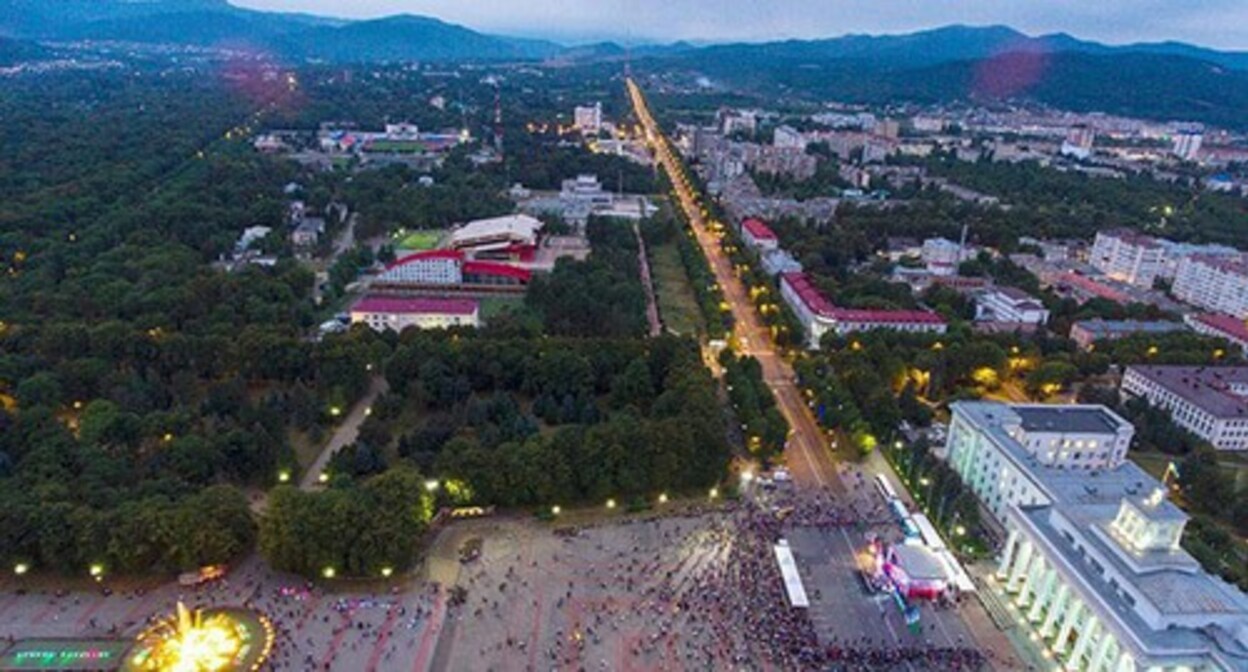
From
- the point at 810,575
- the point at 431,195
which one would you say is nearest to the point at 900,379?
the point at 810,575

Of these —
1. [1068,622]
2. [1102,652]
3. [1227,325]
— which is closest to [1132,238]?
[1227,325]

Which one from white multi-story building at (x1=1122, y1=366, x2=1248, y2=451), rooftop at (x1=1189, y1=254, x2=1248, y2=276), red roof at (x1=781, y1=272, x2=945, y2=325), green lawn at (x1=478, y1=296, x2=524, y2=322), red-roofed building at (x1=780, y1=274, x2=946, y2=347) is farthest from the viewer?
rooftop at (x1=1189, y1=254, x2=1248, y2=276)

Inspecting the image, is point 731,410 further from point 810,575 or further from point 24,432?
point 24,432

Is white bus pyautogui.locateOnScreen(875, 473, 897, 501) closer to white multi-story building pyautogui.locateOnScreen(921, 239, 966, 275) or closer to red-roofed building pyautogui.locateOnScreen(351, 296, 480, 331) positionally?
red-roofed building pyautogui.locateOnScreen(351, 296, 480, 331)

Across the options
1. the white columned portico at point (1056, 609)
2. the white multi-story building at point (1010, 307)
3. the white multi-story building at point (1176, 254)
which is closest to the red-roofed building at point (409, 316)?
the white columned portico at point (1056, 609)

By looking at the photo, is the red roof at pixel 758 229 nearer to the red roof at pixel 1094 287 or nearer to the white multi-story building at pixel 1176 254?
the red roof at pixel 1094 287

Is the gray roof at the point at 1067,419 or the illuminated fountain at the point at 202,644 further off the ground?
the gray roof at the point at 1067,419

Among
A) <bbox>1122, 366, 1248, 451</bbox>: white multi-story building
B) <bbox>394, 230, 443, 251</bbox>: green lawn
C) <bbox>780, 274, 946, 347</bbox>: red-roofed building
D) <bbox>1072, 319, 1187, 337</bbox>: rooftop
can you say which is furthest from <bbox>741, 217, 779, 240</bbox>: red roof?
<bbox>1122, 366, 1248, 451</bbox>: white multi-story building

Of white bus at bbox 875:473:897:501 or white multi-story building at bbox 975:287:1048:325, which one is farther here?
white multi-story building at bbox 975:287:1048:325
